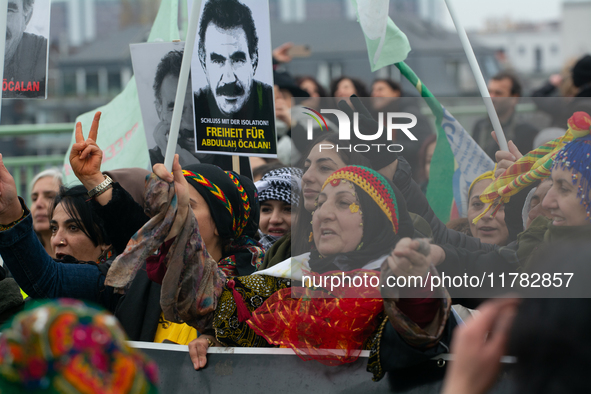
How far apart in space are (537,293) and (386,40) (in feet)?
6.56

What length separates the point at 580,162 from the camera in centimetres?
192

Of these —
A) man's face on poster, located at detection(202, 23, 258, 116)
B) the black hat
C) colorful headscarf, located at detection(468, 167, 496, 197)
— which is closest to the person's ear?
man's face on poster, located at detection(202, 23, 258, 116)

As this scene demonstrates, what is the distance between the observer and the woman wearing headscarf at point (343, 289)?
1847mm

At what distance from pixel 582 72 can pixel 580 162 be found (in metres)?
3.25

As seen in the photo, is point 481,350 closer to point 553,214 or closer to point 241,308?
point 553,214

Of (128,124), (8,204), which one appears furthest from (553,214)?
(128,124)

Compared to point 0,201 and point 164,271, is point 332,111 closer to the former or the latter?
point 164,271

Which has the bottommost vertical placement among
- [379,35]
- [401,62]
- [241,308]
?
[241,308]

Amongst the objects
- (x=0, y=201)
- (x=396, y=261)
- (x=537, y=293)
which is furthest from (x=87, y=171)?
(x=537, y=293)

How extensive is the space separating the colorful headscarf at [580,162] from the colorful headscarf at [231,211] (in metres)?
1.26

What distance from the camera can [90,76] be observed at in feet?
207

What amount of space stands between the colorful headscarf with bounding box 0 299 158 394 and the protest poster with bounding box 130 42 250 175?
7.54 feet

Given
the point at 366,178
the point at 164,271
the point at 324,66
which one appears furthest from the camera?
the point at 324,66

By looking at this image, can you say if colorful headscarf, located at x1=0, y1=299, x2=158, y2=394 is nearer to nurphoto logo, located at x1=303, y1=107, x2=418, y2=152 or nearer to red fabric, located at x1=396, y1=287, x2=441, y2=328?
red fabric, located at x1=396, y1=287, x2=441, y2=328
